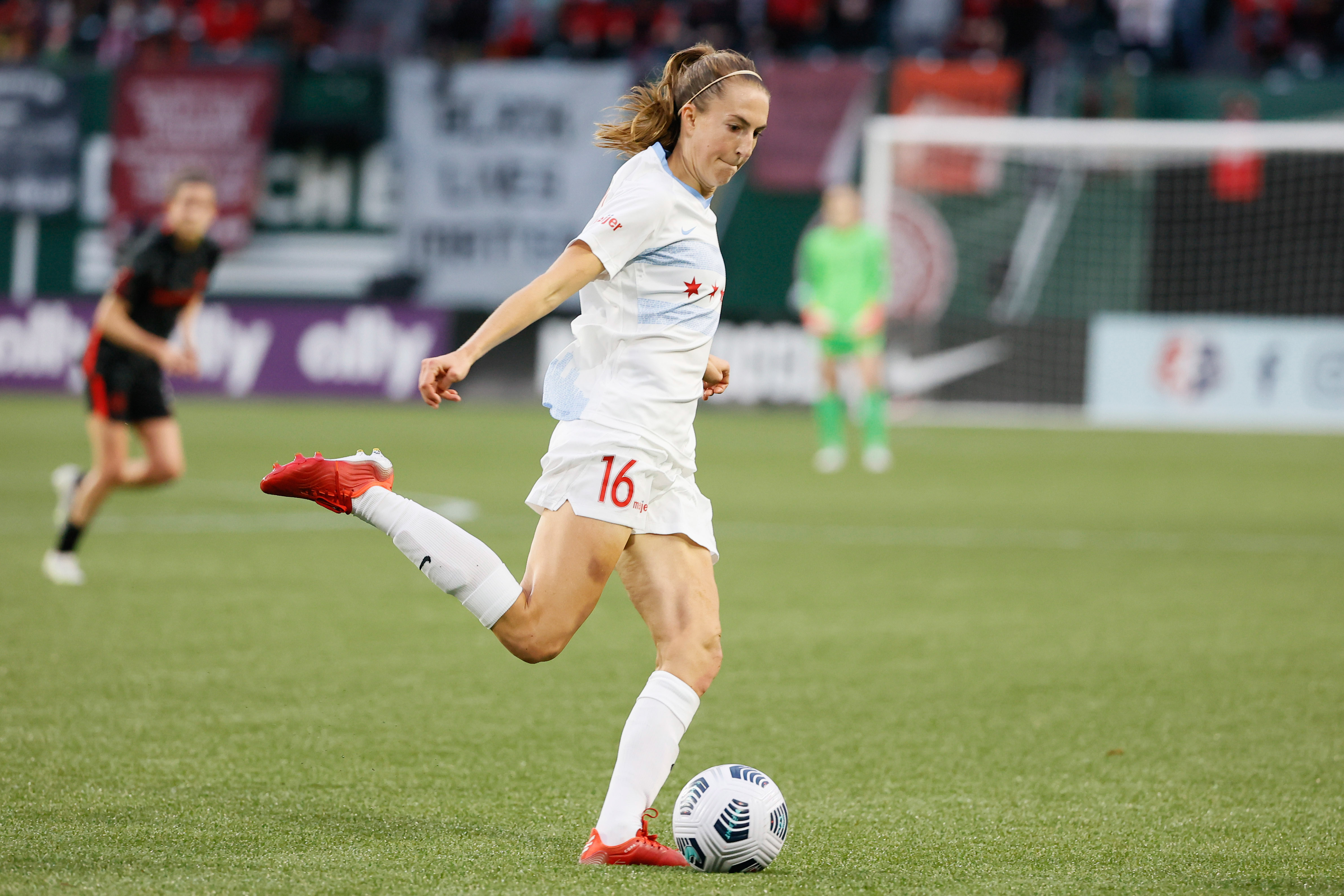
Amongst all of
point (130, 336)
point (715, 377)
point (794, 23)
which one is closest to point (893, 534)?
point (130, 336)

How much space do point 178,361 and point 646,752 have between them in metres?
4.42

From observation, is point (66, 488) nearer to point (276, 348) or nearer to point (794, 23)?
point (276, 348)

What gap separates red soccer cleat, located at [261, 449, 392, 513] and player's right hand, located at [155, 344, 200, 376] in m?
3.74

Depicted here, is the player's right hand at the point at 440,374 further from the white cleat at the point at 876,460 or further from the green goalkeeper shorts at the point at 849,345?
the green goalkeeper shorts at the point at 849,345

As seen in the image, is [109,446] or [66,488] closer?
[109,446]

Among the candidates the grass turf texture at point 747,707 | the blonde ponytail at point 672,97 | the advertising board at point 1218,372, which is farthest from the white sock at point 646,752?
the advertising board at point 1218,372

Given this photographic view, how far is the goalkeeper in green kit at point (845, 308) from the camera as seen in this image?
13961 millimetres

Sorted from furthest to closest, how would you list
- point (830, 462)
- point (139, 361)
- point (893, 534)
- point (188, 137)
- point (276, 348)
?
1. point (188, 137)
2. point (276, 348)
3. point (830, 462)
4. point (893, 534)
5. point (139, 361)

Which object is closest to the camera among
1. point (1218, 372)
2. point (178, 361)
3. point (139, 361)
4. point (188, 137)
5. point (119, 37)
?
point (178, 361)

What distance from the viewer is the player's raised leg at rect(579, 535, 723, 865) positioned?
340 centimetres

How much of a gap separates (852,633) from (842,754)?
206 centimetres

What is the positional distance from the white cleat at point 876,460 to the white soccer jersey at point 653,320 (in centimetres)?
1025

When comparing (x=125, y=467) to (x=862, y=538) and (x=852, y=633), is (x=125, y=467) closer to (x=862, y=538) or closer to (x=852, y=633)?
(x=852, y=633)

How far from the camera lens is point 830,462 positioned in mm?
13852
